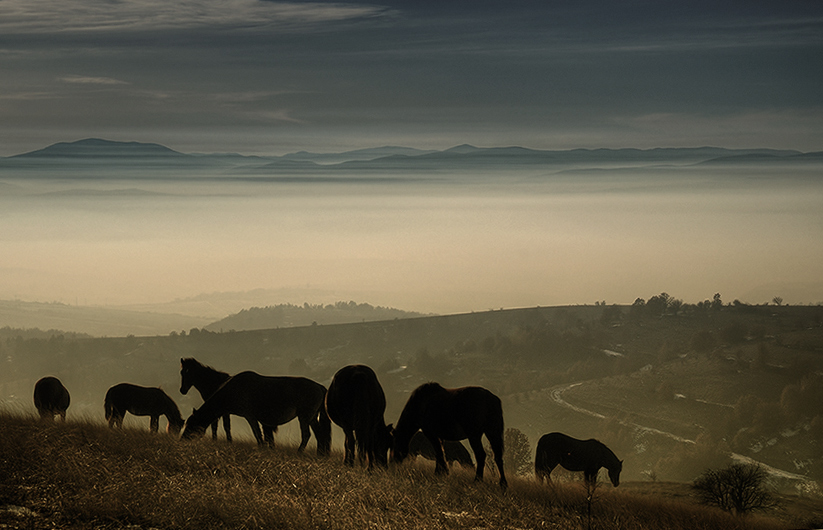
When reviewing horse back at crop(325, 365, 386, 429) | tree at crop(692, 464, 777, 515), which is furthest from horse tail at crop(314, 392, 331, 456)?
tree at crop(692, 464, 777, 515)

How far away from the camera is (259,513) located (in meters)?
10.5

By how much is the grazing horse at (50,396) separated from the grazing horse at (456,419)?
12629 mm

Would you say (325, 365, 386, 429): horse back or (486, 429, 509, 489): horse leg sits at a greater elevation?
(325, 365, 386, 429): horse back

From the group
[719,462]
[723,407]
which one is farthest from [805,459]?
[723,407]

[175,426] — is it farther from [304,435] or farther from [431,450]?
[431,450]

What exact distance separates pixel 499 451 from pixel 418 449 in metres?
6.28

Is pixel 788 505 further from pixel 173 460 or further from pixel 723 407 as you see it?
pixel 723 407

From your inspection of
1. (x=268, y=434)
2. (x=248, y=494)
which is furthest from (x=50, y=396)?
(x=248, y=494)

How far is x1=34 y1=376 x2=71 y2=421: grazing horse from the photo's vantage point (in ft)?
68.6

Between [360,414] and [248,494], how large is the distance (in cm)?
472

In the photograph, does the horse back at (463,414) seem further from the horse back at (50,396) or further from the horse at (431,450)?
the horse back at (50,396)

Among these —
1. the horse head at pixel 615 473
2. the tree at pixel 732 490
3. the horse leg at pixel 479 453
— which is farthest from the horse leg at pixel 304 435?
the tree at pixel 732 490

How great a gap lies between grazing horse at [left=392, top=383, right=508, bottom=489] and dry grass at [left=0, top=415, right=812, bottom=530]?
0.73 meters

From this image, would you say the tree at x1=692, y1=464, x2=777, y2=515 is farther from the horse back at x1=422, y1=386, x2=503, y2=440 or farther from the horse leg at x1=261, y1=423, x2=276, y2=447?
the horse leg at x1=261, y1=423, x2=276, y2=447
